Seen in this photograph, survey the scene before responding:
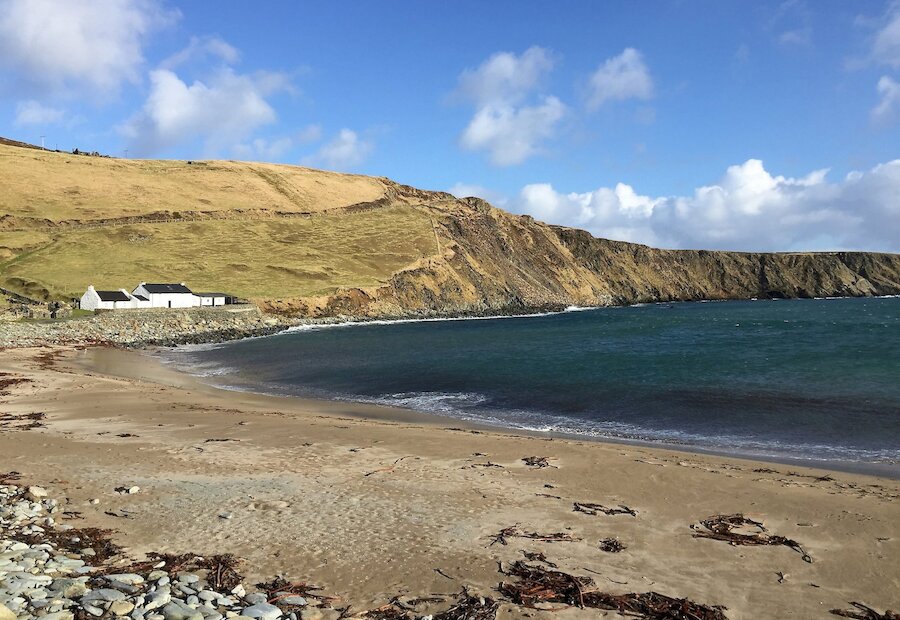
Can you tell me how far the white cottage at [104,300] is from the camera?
72250 mm

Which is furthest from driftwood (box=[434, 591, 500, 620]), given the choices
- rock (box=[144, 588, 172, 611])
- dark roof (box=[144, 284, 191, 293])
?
dark roof (box=[144, 284, 191, 293])

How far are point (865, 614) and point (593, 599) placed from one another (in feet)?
11.4

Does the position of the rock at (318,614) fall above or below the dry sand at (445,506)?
below

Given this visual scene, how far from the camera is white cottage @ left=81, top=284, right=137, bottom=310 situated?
72.2m

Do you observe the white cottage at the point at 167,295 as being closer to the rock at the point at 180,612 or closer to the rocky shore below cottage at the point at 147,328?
the rocky shore below cottage at the point at 147,328

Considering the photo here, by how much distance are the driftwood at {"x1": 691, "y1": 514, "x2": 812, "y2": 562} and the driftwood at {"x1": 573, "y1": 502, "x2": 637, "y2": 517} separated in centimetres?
124

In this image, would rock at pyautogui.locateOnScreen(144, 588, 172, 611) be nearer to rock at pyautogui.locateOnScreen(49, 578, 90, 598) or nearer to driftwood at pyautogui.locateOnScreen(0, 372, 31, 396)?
rock at pyautogui.locateOnScreen(49, 578, 90, 598)

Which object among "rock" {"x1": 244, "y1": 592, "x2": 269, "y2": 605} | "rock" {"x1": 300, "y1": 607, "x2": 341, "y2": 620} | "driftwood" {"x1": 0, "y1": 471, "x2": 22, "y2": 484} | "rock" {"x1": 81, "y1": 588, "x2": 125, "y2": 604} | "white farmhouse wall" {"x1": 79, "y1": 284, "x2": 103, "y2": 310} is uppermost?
"white farmhouse wall" {"x1": 79, "y1": 284, "x2": 103, "y2": 310}

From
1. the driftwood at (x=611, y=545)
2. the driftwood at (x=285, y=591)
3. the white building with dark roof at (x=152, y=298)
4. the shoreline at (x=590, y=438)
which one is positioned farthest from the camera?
the white building with dark roof at (x=152, y=298)

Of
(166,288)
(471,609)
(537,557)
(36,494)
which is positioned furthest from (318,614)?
(166,288)

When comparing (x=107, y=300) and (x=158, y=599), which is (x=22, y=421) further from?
(x=107, y=300)

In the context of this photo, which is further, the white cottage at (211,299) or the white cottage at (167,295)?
the white cottage at (211,299)

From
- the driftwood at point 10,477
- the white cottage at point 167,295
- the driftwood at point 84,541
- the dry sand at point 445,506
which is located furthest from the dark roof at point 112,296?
the driftwood at point 84,541

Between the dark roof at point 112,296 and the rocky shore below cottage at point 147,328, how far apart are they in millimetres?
2854
